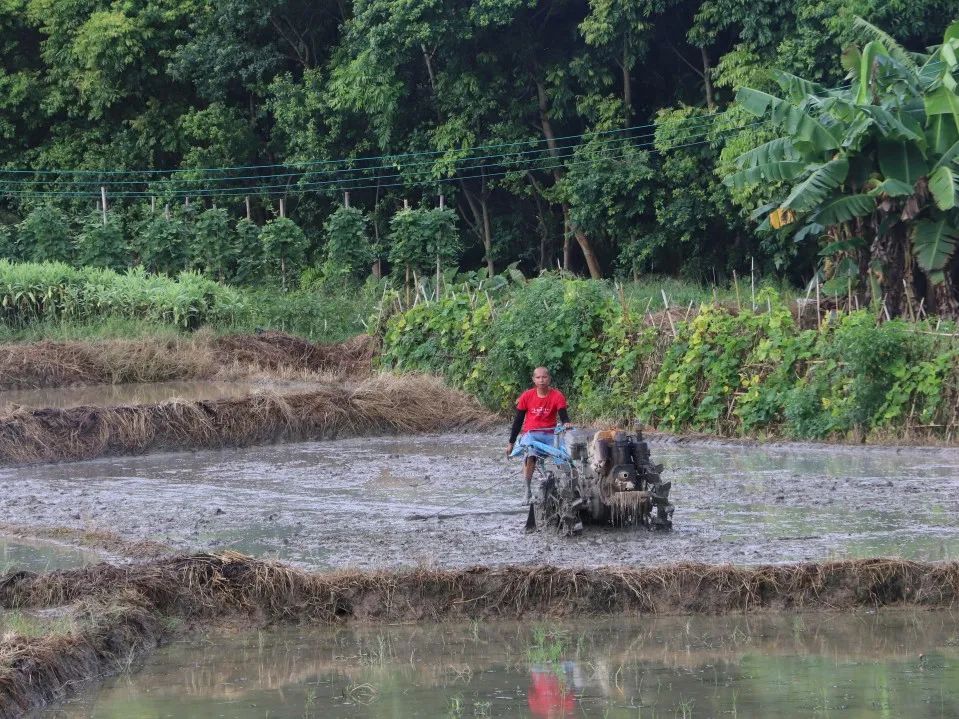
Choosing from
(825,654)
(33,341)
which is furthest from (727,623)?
(33,341)

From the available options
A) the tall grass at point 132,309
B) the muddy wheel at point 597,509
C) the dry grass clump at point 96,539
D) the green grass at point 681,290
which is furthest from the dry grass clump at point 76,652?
the tall grass at point 132,309

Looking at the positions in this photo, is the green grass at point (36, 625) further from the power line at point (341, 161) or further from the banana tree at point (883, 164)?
the power line at point (341, 161)

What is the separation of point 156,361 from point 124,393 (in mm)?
2649

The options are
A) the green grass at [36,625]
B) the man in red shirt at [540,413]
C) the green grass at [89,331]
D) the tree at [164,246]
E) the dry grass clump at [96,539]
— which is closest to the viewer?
the green grass at [36,625]

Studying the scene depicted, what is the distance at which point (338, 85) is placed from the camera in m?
36.4

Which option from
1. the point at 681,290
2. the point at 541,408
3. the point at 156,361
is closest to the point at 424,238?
the point at 681,290

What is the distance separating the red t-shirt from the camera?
42.4 feet

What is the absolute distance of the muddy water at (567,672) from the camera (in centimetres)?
747

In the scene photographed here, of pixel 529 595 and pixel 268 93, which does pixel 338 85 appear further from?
pixel 529 595

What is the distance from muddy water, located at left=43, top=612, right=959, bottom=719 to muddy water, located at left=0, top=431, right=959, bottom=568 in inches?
60.1

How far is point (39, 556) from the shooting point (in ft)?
37.8

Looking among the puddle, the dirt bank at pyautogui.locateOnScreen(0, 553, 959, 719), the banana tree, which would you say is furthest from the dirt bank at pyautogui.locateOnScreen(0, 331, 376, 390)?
the dirt bank at pyautogui.locateOnScreen(0, 553, 959, 719)

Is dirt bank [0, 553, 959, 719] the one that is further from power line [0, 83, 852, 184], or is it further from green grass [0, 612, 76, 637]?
power line [0, 83, 852, 184]

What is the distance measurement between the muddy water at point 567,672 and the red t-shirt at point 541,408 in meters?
3.66
